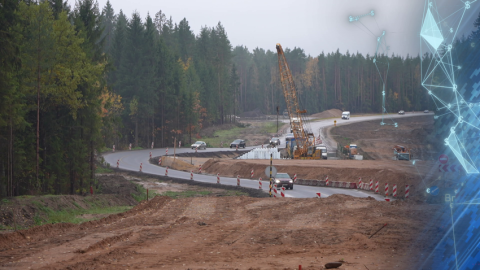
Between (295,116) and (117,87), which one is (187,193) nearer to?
(295,116)

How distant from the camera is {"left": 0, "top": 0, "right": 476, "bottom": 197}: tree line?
2705cm

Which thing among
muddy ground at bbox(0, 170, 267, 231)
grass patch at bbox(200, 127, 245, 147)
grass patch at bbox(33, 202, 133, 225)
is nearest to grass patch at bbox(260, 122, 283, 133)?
grass patch at bbox(200, 127, 245, 147)

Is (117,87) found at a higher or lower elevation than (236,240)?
higher

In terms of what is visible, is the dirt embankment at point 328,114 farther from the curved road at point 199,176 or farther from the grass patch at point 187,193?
the grass patch at point 187,193

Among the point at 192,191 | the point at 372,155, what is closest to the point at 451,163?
the point at 192,191

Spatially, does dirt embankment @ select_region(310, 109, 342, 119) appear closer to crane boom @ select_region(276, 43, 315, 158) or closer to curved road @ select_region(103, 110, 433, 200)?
curved road @ select_region(103, 110, 433, 200)

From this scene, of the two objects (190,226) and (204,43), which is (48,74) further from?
(204,43)

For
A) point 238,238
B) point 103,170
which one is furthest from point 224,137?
point 238,238

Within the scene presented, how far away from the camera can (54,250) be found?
13195mm

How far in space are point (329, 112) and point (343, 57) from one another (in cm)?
2993

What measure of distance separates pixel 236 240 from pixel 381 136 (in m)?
78.4

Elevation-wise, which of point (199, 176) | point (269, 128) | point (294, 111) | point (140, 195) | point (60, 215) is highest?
point (294, 111)

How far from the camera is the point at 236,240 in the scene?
49.7 ft

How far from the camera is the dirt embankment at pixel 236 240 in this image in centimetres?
1188
